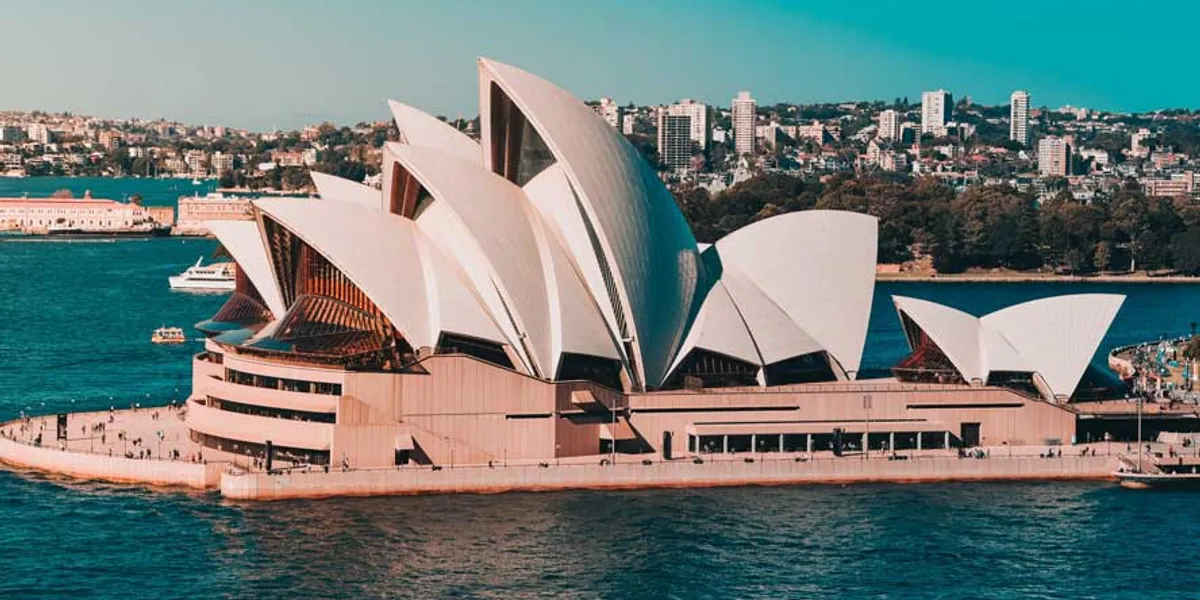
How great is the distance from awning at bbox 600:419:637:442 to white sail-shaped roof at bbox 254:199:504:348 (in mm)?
4164

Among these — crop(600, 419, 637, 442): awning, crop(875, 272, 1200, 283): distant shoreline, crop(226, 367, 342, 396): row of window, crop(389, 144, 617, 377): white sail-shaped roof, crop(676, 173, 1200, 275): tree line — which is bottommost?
crop(600, 419, 637, 442): awning

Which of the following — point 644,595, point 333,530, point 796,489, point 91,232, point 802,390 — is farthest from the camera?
point 91,232

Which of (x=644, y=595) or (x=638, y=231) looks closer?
(x=644, y=595)

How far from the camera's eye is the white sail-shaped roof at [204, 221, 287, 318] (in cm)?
6078

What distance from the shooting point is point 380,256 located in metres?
54.0

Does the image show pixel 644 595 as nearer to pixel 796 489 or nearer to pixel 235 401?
pixel 796 489

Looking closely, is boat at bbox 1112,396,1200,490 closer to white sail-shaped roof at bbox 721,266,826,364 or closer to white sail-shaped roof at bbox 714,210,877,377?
white sail-shaped roof at bbox 714,210,877,377

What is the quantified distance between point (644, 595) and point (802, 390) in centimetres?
1726

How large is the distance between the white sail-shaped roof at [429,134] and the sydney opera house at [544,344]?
247 millimetres

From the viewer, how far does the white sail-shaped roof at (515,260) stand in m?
53.4

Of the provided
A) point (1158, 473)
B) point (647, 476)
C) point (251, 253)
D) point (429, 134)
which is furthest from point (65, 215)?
point (1158, 473)

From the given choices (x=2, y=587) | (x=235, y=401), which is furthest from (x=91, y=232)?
(x=2, y=587)

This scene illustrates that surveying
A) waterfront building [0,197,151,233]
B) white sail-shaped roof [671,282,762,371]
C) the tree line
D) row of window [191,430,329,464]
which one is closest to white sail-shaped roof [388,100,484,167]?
white sail-shaped roof [671,282,762,371]

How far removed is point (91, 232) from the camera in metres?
181
